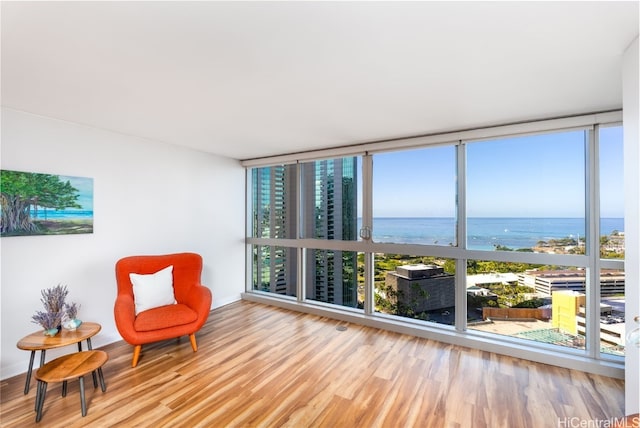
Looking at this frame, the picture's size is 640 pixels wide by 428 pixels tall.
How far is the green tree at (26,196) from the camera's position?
2387mm

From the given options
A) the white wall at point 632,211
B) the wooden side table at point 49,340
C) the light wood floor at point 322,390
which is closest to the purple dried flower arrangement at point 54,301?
the wooden side table at point 49,340

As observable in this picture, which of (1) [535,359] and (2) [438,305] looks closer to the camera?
(1) [535,359]

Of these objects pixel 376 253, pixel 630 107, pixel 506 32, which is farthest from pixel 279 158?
pixel 630 107

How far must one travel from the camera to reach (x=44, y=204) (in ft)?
8.64

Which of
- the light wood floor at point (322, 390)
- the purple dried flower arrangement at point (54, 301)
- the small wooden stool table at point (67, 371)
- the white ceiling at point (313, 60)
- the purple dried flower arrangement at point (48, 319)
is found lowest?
the light wood floor at point (322, 390)

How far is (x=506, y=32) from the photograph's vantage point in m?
1.43

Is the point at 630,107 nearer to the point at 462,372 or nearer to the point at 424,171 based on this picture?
the point at 424,171

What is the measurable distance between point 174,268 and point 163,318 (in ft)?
2.39

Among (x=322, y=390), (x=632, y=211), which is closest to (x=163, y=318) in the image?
(x=322, y=390)

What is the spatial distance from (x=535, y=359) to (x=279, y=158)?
4.03m

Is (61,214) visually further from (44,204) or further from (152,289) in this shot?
(152,289)

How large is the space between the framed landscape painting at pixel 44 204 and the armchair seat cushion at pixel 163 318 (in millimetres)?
1146

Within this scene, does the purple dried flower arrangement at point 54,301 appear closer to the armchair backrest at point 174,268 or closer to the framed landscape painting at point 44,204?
the armchair backrest at point 174,268

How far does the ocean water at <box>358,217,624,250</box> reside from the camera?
108 inches
